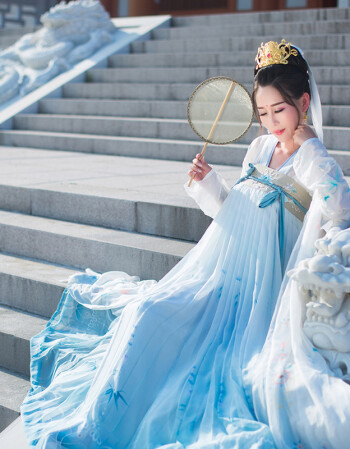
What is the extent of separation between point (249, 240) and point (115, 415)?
887mm

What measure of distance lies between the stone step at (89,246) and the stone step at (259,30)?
5.15 meters

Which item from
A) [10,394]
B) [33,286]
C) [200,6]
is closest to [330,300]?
[10,394]

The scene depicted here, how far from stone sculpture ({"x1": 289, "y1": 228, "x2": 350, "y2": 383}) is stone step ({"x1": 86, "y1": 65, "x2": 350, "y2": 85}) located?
5.18 metres

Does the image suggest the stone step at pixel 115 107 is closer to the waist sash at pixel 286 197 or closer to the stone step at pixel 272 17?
the stone step at pixel 272 17

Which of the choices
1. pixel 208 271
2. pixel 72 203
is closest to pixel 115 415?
pixel 208 271

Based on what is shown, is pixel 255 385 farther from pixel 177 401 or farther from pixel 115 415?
pixel 115 415

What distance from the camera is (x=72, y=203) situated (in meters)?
4.60

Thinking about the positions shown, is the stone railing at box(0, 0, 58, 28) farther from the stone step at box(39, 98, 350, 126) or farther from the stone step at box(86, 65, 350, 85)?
the stone step at box(39, 98, 350, 126)

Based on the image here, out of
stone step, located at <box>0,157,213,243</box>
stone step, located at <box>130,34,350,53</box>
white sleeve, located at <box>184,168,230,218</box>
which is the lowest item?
stone step, located at <box>0,157,213,243</box>

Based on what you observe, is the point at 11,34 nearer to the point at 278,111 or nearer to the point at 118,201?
the point at 118,201

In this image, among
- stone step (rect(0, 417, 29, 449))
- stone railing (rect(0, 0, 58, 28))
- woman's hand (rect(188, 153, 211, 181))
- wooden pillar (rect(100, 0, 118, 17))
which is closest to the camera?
stone step (rect(0, 417, 29, 449))

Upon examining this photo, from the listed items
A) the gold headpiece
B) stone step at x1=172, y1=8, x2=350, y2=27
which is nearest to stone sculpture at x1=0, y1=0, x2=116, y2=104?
stone step at x1=172, y1=8, x2=350, y2=27

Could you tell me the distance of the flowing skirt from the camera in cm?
233

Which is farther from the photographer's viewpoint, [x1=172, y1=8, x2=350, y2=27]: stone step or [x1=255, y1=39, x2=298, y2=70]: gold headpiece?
[x1=172, y1=8, x2=350, y2=27]: stone step
